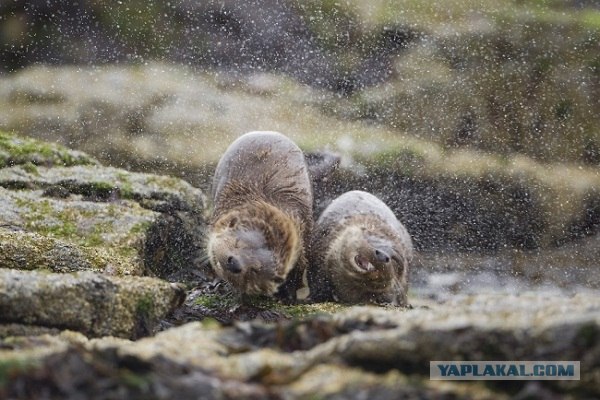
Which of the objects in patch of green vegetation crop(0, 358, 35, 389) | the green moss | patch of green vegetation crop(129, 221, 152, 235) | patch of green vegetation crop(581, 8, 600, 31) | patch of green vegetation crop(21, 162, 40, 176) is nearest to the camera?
patch of green vegetation crop(0, 358, 35, 389)

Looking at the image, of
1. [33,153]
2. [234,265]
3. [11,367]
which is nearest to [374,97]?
[33,153]

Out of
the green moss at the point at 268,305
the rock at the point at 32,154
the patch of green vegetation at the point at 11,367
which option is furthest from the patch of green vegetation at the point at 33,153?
the patch of green vegetation at the point at 11,367

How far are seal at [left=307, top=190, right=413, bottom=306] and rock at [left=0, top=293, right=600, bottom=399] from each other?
→ 326 cm

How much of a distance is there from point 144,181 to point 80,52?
585 cm

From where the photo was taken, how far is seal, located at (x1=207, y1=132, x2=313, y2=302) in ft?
19.4

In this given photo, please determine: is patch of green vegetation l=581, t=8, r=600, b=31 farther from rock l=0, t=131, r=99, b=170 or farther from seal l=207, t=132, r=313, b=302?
rock l=0, t=131, r=99, b=170

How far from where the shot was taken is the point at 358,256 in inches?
252

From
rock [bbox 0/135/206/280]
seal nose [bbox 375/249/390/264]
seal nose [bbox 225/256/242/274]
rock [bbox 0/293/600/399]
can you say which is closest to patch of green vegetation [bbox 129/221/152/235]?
rock [bbox 0/135/206/280]

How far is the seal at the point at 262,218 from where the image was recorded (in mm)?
5918

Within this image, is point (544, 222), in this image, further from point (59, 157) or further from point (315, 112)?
point (59, 157)

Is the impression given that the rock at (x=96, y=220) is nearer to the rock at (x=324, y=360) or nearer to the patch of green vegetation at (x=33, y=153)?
the patch of green vegetation at (x=33, y=153)

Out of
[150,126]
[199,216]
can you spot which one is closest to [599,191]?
[199,216]

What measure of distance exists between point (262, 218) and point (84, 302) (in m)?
2.21

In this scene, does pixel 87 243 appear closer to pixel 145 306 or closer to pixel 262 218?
pixel 262 218
